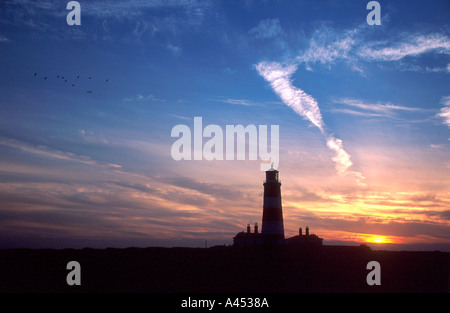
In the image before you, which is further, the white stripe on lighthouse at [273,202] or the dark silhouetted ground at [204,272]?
the white stripe on lighthouse at [273,202]

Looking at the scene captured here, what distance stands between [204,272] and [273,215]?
1165 cm

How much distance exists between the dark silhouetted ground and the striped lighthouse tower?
11.6 feet

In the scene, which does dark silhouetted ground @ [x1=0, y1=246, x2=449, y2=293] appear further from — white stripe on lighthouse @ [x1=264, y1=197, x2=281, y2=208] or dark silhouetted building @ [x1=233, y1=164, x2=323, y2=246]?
white stripe on lighthouse @ [x1=264, y1=197, x2=281, y2=208]

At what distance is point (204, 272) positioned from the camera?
2648 cm

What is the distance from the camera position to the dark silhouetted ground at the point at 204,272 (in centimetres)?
2384

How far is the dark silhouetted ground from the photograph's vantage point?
23.8 meters

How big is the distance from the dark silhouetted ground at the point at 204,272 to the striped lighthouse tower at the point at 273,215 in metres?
3.55

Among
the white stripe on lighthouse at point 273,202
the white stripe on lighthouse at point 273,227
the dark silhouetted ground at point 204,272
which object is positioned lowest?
the dark silhouetted ground at point 204,272

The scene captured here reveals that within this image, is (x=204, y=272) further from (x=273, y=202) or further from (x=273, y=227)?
(x=273, y=202)

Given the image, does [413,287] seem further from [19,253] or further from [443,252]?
[19,253]

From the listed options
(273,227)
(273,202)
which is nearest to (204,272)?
(273,227)

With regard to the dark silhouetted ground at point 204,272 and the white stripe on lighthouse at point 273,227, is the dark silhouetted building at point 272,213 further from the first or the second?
the dark silhouetted ground at point 204,272

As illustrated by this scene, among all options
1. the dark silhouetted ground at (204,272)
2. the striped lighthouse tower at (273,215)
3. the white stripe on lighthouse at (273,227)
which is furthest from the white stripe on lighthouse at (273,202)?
the dark silhouetted ground at (204,272)
